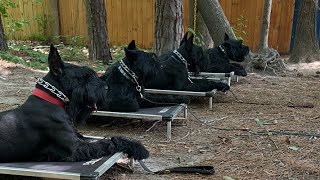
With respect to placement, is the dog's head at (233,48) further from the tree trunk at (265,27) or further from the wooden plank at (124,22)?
the wooden plank at (124,22)

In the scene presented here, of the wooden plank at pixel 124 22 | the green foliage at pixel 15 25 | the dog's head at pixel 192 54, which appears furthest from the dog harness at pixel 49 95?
the wooden plank at pixel 124 22

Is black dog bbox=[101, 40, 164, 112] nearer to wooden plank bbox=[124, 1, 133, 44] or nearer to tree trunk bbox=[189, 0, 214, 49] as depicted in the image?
tree trunk bbox=[189, 0, 214, 49]

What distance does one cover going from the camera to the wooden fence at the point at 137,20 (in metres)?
13.1

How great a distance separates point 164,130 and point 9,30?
11657 mm

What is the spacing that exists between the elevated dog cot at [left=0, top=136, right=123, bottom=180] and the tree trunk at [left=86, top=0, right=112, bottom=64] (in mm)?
7502

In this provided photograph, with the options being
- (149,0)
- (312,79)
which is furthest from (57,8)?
(312,79)

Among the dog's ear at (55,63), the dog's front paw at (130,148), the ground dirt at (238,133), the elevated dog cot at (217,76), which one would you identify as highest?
the dog's ear at (55,63)

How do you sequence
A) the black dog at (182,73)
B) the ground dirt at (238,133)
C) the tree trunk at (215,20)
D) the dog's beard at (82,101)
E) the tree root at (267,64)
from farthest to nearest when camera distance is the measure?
the tree root at (267,64) → the tree trunk at (215,20) → the black dog at (182,73) → the ground dirt at (238,133) → the dog's beard at (82,101)

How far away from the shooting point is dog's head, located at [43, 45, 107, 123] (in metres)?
3.12

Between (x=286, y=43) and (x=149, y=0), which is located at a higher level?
(x=149, y=0)

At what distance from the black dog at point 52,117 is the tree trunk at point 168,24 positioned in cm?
481

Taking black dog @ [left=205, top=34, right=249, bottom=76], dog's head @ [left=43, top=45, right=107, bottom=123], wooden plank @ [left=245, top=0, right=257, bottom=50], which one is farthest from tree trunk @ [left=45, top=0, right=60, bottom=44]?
dog's head @ [left=43, top=45, right=107, bottom=123]

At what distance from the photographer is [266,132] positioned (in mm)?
4879

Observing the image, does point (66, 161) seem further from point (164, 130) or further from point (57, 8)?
point (57, 8)
